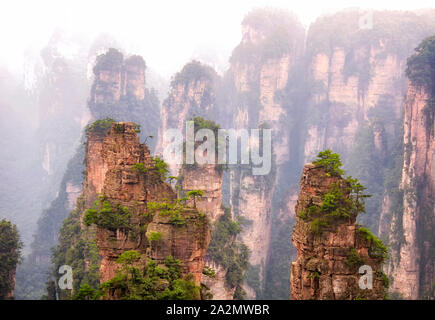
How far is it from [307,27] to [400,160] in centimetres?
3979

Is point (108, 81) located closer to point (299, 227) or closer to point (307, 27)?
point (307, 27)

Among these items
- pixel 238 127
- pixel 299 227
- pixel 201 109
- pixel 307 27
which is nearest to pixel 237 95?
pixel 238 127

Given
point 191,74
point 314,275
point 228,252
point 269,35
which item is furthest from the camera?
point 269,35

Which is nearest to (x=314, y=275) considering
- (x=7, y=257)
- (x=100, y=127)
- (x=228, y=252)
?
(x=228, y=252)

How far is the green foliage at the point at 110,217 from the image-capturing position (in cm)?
1595

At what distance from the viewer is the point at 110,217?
1606cm

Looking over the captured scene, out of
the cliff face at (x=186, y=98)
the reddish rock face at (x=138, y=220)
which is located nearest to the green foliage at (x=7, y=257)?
the reddish rock face at (x=138, y=220)

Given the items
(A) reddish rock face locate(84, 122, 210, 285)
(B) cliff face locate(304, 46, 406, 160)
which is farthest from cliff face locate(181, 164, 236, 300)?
(B) cliff face locate(304, 46, 406, 160)

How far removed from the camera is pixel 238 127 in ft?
205

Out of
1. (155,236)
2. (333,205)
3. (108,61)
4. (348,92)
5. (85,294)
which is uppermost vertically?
(108,61)

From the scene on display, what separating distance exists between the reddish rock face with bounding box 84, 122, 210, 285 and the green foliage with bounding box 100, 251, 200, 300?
0.69m

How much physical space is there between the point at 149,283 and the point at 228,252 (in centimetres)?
1538

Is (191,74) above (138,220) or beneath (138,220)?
above

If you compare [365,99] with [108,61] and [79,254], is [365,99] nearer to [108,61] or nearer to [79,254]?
[108,61]
